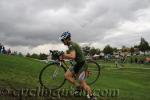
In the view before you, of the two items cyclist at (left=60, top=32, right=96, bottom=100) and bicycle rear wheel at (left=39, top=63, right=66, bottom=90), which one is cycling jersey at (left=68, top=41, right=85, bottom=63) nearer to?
cyclist at (left=60, top=32, right=96, bottom=100)

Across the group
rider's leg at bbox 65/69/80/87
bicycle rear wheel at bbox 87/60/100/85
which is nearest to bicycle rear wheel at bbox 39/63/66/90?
rider's leg at bbox 65/69/80/87

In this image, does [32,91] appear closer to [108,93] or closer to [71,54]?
[71,54]

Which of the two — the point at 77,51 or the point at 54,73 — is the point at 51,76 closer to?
the point at 54,73

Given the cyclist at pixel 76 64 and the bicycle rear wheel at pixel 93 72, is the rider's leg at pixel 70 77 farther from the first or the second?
the bicycle rear wheel at pixel 93 72

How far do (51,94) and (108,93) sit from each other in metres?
3.35

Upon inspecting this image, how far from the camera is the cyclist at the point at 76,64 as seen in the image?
Result: 44.1 feet

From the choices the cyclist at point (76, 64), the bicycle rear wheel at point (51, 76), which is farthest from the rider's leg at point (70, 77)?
the bicycle rear wheel at point (51, 76)

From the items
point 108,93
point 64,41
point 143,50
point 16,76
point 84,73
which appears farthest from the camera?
point 143,50

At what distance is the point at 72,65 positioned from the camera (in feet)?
47.7

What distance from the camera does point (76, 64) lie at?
14.3 meters

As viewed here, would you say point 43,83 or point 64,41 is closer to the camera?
point 64,41

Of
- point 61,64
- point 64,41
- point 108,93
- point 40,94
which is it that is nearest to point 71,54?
point 64,41

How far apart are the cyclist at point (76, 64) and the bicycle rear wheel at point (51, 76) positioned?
713mm

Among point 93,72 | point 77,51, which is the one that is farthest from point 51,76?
point 93,72
